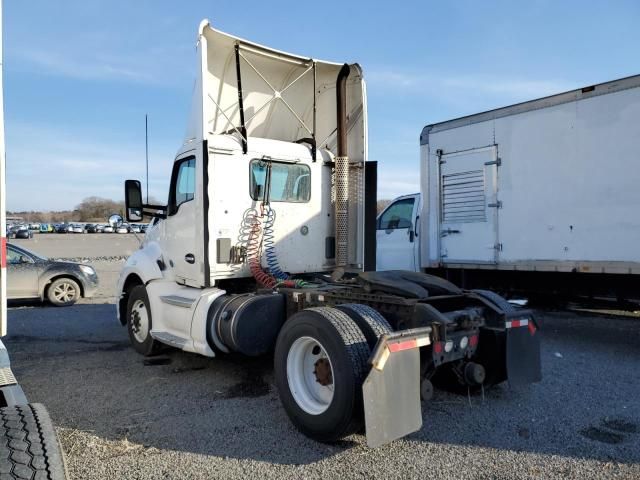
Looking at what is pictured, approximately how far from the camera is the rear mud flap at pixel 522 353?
4.34 m

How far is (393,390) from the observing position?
11.3ft

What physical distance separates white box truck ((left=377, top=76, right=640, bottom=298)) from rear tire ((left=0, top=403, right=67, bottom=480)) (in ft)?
21.4

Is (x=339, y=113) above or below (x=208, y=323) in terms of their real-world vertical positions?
above

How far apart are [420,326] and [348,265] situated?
2.78 m

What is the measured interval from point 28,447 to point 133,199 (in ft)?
15.0

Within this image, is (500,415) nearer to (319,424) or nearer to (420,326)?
(420,326)

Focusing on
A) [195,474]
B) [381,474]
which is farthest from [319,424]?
[195,474]

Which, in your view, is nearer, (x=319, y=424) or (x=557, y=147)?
(x=319, y=424)

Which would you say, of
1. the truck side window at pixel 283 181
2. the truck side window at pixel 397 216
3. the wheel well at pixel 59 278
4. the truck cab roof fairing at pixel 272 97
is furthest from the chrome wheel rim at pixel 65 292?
the truck side window at pixel 283 181

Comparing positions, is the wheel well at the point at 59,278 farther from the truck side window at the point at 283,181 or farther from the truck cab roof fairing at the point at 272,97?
the truck side window at the point at 283,181

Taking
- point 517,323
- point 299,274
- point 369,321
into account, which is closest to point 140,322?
point 299,274

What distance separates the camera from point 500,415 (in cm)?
443

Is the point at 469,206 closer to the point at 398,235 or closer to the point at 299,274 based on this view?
the point at 398,235

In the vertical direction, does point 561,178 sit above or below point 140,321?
above
